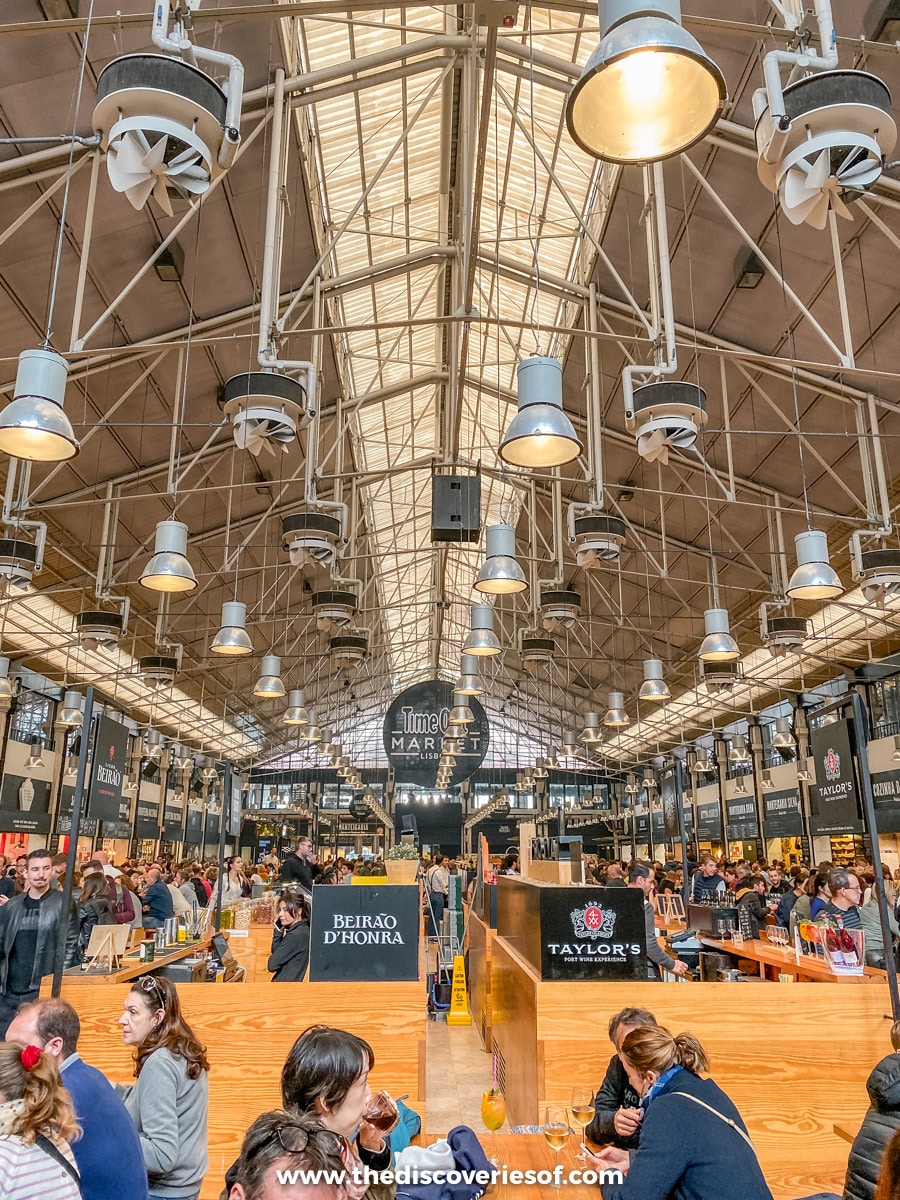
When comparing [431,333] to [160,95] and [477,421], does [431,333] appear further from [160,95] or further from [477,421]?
[160,95]

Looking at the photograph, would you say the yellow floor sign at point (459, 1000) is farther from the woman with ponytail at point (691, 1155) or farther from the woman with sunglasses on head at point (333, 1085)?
the woman with sunglasses on head at point (333, 1085)

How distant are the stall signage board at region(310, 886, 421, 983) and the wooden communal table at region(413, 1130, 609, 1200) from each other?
1.84 metres

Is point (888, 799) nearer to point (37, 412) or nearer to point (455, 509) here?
point (455, 509)

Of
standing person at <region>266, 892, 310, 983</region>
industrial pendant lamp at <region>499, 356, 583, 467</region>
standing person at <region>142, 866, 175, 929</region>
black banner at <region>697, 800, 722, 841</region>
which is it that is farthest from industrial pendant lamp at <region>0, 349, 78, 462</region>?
black banner at <region>697, 800, 722, 841</region>

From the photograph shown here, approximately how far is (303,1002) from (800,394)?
31.6 ft

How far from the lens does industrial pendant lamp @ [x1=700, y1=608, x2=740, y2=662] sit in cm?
870

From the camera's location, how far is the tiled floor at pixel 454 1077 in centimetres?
642

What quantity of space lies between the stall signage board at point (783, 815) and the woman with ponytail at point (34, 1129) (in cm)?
2203

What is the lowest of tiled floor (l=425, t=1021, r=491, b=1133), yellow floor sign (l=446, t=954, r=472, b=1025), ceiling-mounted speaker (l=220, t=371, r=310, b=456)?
Answer: tiled floor (l=425, t=1021, r=491, b=1133)

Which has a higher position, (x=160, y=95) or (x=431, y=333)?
(x=431, y=333)

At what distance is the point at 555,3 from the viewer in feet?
14.5

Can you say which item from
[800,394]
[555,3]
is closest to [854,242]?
[800,394]

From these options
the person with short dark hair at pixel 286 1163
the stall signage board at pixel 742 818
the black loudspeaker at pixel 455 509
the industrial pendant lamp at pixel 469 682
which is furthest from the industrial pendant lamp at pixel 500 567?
the stall signage board at pixel 742 818

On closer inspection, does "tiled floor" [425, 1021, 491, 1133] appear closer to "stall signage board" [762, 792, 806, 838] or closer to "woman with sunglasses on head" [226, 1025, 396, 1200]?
"woman with sunglasses on head" [226, 1025, 396, 1200]
